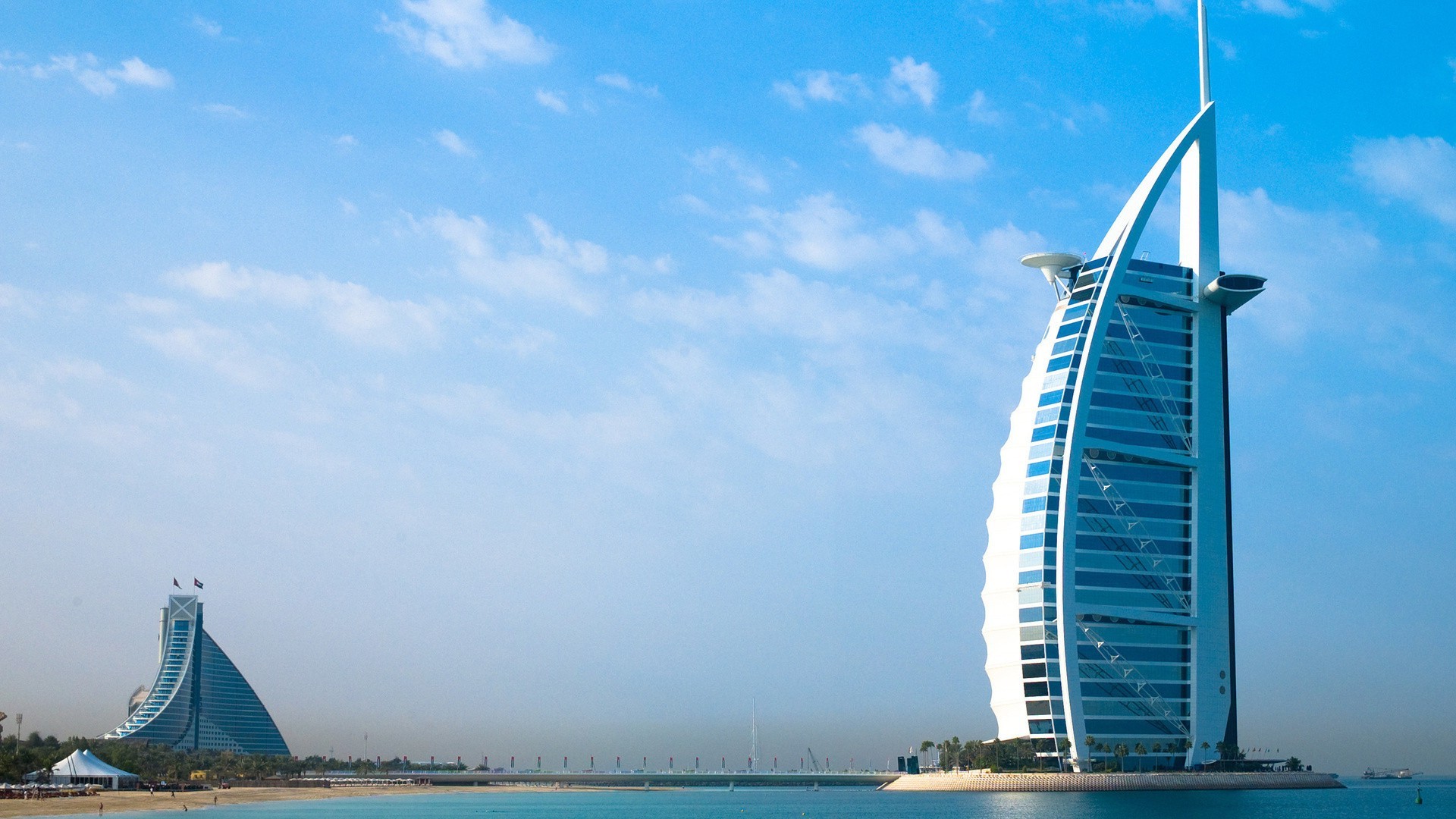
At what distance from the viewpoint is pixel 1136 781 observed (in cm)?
12606

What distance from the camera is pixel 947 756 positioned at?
154125 mm

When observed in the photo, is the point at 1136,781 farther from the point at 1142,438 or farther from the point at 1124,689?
the point at 1142,438

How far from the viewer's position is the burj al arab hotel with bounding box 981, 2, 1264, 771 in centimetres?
13062

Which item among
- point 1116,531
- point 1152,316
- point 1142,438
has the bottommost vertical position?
point 1116,531

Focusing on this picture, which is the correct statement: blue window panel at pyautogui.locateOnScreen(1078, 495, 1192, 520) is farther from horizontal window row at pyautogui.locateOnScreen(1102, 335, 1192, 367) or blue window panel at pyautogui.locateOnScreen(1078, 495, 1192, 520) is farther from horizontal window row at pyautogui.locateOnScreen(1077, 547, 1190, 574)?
horizontal window row at pyautogui.locateOnScreen(1102, 335, 1192, 367)

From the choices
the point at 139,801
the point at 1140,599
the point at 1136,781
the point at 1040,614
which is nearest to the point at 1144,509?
the point at 1140,599

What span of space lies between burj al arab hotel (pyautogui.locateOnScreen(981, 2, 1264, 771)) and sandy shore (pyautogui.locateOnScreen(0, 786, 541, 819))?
264ft

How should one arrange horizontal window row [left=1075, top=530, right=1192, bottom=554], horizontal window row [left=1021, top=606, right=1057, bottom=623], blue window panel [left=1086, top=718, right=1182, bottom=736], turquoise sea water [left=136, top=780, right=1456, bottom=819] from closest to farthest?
turquoise sea water [left=136, top=780, right=1456, bottom=819] → horizontal window row [left=1021, top=606, right=1057, bottom=623] → blue window panel [left=1086, top=718, right=1182, bottom=736] → horizontal window row [left=1075, top=530, right=1192, bottom=554]

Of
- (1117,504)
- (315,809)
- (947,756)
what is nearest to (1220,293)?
(1117,504)

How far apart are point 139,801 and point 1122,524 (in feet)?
332

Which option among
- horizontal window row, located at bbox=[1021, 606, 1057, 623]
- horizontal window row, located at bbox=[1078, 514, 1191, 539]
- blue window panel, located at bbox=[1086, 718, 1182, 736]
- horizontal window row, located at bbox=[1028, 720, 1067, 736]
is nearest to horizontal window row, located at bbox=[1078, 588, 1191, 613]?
horizontal window row, located at bbox=[1021, 606, 1057, 623]

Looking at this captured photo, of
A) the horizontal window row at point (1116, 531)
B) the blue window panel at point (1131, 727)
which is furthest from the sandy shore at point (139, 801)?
the horizontal window row at point (1116, 531)

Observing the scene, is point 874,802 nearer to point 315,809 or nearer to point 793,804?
point 793,804

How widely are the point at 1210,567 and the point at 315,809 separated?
91140 mm
